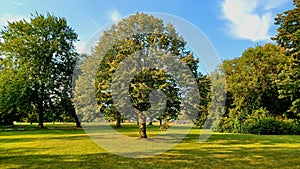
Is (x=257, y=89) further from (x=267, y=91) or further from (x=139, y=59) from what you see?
(x=139, y=59)

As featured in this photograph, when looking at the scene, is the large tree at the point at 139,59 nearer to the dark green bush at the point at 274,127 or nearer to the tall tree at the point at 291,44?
the tall tree at the point at 291,44

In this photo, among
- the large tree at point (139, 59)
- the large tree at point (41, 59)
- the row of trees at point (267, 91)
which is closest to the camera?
the large tree at point (139, 59)

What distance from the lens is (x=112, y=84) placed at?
13.0m

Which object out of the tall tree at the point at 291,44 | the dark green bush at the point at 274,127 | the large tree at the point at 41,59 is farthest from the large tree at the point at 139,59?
the large tree at the point at 41,59

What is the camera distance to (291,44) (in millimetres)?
17797

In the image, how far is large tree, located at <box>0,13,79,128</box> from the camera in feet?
90.6

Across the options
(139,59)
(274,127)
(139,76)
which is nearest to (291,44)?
(274,127)

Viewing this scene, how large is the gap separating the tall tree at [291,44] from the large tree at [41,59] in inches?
970

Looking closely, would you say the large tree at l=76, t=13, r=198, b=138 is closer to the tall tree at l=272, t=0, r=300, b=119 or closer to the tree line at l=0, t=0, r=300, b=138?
the tree line at l=0, t=0, r=300, b=138

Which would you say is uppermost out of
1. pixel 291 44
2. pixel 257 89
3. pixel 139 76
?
pixel 291 44

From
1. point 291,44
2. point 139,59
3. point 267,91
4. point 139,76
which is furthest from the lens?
point 267,91

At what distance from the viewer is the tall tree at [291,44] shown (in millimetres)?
16750

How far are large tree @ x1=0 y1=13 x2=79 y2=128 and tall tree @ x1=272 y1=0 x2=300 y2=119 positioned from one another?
24.6 metres

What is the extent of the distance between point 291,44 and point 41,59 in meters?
26.6
